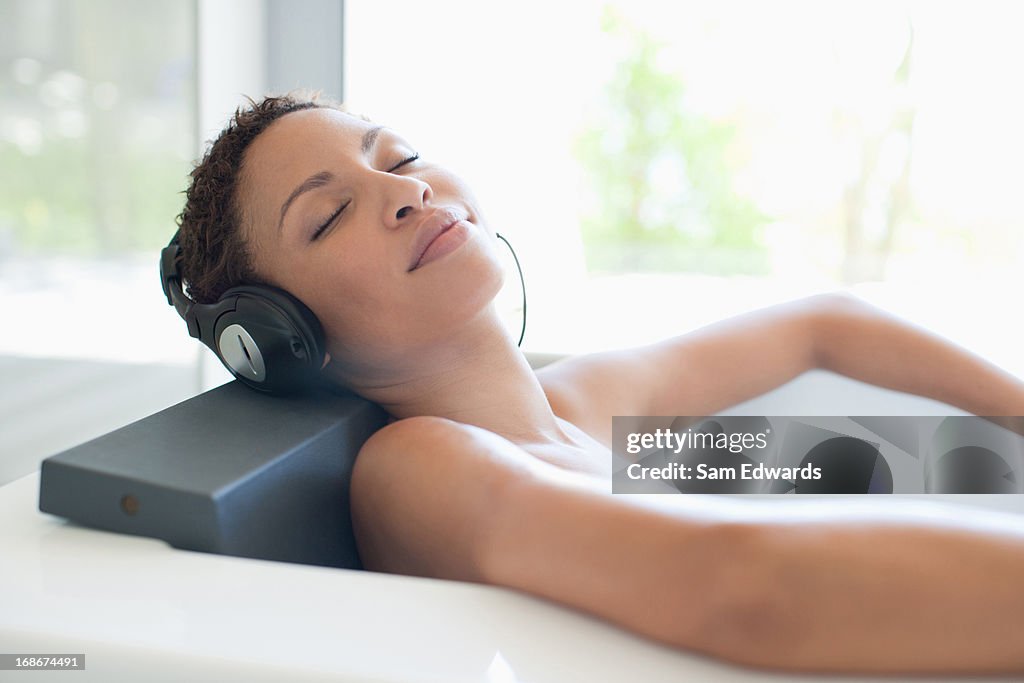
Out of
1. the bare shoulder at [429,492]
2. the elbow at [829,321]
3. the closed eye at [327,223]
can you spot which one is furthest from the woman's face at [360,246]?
the elbow at [829,321]

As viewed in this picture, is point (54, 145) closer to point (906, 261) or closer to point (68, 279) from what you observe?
point (68, 279)

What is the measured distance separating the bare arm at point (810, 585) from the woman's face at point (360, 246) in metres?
0.40

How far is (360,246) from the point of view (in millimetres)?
957

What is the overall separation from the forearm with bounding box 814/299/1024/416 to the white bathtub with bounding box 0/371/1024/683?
0.94m

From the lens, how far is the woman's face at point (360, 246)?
0.96 metres

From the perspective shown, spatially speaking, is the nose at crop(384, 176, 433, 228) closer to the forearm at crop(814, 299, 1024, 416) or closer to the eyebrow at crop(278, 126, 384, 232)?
the eyebrow at crop(278, 126, 384, 232)

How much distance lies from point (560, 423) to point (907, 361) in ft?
2.00

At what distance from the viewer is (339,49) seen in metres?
2.03

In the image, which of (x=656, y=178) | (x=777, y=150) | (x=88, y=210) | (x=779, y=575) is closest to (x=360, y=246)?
(x=779, y=575)

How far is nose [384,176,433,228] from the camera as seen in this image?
0.96 meters

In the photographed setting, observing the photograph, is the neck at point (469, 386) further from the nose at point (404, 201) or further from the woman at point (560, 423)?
the nose at point (404, 201)

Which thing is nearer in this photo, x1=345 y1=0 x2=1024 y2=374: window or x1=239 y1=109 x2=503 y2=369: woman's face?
x1=239 y1=109 x2=503 y2=369: woman's face

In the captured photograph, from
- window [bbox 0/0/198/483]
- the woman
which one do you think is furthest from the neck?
window [bbox 0/0/198/483]

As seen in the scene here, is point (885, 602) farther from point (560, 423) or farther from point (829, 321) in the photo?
point (829, 321)
